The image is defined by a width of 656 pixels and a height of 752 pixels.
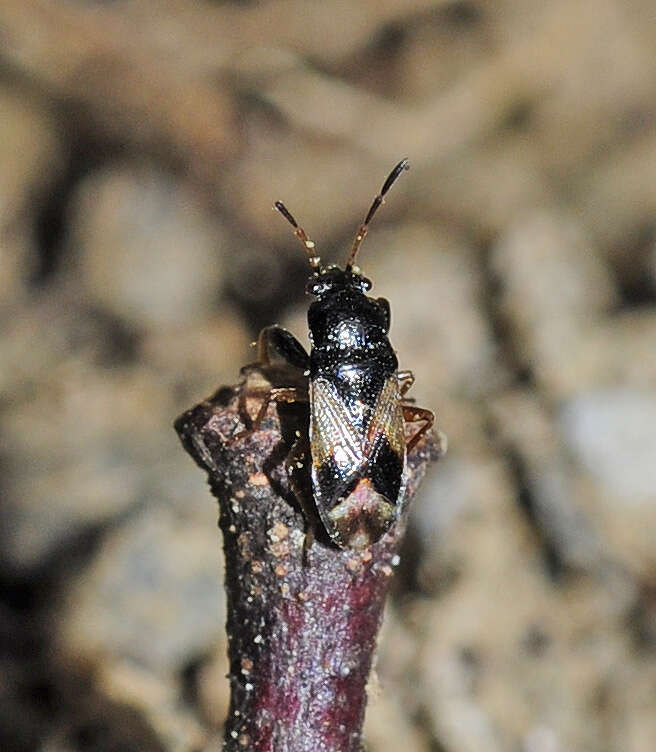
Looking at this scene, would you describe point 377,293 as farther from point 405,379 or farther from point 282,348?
point 282,348

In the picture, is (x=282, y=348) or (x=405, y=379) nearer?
(x=282, y=348)

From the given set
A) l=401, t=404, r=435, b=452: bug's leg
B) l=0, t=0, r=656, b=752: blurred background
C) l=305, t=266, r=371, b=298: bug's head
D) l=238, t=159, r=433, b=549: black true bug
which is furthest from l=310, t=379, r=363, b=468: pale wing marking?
l=0, t=0, r=656, b=752: blurred background

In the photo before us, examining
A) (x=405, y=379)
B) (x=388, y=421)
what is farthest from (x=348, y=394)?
(x=405, y=379)

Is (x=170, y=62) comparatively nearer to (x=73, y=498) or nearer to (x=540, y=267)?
(x=540, y=267)

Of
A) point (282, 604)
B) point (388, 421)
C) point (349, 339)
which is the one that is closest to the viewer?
point (282, 604)

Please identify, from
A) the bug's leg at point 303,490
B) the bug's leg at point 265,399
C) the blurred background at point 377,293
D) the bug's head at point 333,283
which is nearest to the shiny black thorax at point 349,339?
the bug's head at point 333,283

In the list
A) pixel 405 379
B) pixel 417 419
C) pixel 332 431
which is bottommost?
pixel 332 431

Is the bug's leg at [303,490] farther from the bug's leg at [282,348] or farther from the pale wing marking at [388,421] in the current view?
the bug's leg at [282,348]
